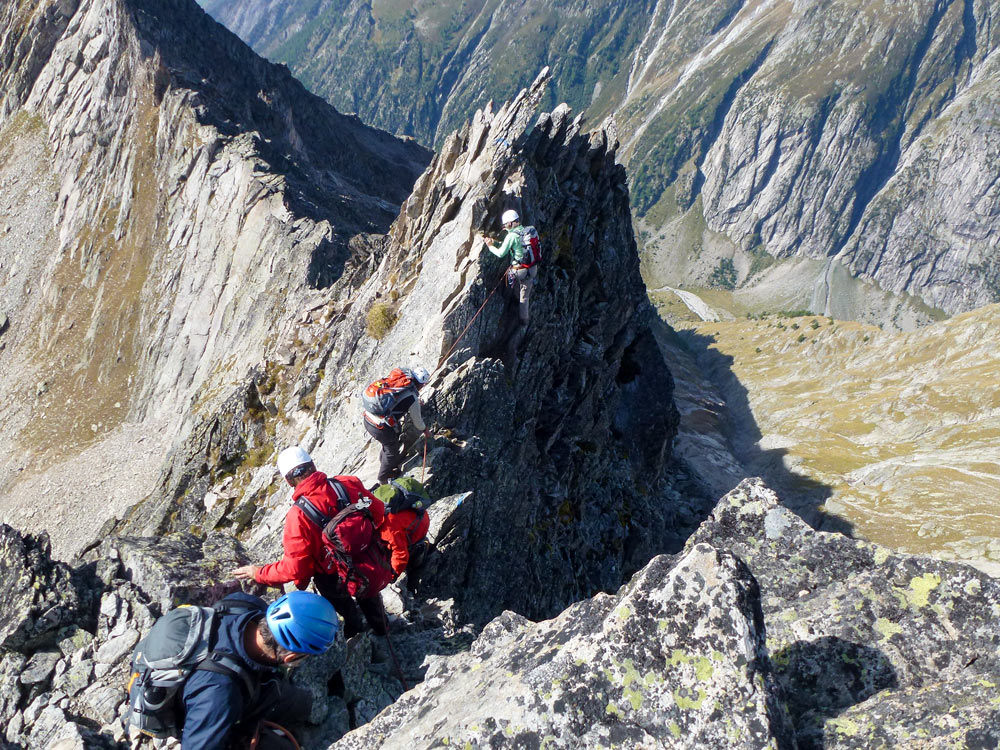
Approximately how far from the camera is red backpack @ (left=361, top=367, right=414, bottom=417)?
1695 cm

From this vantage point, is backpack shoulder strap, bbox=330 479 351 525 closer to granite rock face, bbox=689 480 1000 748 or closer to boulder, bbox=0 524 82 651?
boulder, bbox=0 524 82 651

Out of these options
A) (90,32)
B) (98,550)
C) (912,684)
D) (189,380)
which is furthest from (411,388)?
(90,32)

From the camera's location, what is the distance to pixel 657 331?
6855 inches

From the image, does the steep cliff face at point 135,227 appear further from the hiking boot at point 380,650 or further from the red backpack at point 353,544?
the red backpack at point 353,544

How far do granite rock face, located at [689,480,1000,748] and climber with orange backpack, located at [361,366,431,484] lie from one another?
1000cm

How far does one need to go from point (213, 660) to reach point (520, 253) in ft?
58.2

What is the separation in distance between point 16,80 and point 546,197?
75252 millimetres

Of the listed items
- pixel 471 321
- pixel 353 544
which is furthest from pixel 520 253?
pixel 353 544

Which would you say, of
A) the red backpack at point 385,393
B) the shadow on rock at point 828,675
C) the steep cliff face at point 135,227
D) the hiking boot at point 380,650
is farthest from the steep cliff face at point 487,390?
the steep cliff face at point 135,227

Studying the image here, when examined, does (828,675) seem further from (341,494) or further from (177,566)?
(177,566)

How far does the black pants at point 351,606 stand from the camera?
1226 cm

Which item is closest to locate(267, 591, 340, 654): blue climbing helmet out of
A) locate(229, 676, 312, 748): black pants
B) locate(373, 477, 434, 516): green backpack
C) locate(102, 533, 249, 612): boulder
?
locate(229, 676, 312, 748): black pants

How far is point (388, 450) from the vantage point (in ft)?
58.9

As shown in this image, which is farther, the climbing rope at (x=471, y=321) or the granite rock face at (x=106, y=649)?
the climbing rope at (x=471, y=321)
